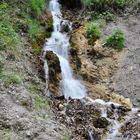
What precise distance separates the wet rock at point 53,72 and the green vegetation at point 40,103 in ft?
5.99

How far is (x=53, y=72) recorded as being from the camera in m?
14.9

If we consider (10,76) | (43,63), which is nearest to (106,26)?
(43,63)

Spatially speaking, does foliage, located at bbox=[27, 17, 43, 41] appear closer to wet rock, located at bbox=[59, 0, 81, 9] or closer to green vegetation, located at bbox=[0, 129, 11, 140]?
wet rock, located at bbox=[59, 0, 81, 9]

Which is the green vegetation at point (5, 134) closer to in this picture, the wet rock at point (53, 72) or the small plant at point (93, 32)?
the wet rock at point (53, 72)

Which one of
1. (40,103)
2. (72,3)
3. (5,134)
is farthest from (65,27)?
(5,134)

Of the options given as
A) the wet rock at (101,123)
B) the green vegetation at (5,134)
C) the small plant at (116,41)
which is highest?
the small plant at (116,41)

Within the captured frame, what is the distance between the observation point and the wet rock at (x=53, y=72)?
14.3 metres

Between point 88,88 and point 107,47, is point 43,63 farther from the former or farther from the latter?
point 107,47

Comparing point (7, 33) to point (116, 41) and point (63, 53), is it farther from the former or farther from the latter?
point (116, 41)

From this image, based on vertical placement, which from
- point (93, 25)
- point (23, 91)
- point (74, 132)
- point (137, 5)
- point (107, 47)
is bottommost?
point (74, 132)

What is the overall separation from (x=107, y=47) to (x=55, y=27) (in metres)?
2.98

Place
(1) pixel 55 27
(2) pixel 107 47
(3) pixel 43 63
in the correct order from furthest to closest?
(1) pixel 55 27
(2) pixel 107 47
(3) pixel 43 63

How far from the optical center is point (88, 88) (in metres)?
15.0

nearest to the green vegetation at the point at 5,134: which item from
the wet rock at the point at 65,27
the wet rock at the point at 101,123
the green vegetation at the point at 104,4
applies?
the wet rock at the point at 101,123
